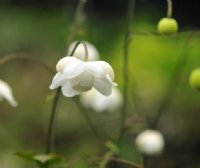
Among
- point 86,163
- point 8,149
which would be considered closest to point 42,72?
point 8,149

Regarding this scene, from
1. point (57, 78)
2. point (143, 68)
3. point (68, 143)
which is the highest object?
point (57, 78)

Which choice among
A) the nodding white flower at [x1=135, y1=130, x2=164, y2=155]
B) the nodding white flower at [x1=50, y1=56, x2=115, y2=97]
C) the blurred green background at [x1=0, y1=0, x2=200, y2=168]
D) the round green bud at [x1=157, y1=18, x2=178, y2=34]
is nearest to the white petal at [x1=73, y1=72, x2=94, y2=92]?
the nodding white flower at [x1=50, y1=56, x2=115, y2=97]

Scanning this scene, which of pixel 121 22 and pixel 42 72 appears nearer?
pixel 42 72

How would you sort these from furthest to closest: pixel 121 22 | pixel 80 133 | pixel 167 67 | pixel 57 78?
1. pixel 121 22
2. pixel 167 67
3. pixel 80 133
4. pixel 57 78

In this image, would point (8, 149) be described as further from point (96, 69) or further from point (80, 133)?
point (96, 69)

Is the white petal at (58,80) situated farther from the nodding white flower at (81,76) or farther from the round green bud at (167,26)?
the round green bud at (167,26)

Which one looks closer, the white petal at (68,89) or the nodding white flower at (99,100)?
the white petal at (68,89)

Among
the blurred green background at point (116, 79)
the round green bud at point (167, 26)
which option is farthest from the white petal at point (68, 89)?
the blurred green background at point (116, 79)
